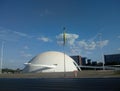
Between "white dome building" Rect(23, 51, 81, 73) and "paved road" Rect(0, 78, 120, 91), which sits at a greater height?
"white dome building" Rect(23, 51, 81, 73)

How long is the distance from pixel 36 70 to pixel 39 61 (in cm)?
648

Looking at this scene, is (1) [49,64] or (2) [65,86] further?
(1) [49,64]

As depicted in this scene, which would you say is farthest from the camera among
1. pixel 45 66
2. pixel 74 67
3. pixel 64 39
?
pixel 74 67

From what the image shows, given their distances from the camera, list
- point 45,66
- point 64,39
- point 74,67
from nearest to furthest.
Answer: point 64,39 < point 45,66 < point 74,67

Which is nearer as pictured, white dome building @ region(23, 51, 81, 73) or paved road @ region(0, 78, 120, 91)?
paved road @ region(0, 78, 120, 91)

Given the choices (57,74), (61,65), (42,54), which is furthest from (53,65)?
(57,74)

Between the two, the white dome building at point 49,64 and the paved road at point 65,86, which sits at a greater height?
the white dome building at point 49,64

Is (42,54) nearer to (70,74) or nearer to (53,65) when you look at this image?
(53,65)

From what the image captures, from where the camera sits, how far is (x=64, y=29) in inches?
3071

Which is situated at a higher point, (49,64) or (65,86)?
(49,64)

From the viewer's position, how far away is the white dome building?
126m

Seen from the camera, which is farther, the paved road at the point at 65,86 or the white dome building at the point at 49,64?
the white dome building at the point at 49,64

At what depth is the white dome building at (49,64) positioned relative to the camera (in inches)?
4949

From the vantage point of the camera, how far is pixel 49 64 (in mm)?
128750
